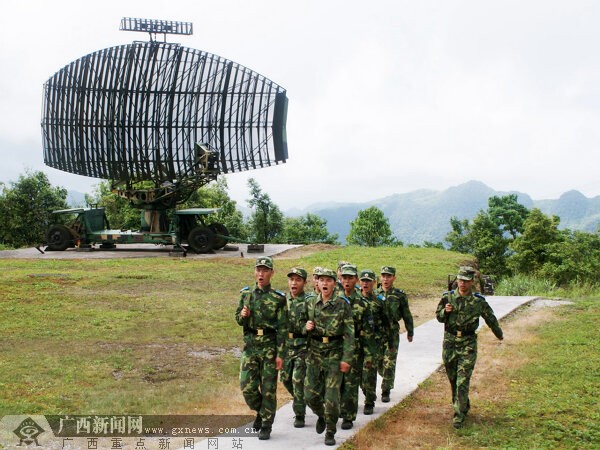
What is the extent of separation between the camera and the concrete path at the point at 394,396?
23.8 ft

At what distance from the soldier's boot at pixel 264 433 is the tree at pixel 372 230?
5309 centimetres

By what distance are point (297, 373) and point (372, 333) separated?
48.6 inches

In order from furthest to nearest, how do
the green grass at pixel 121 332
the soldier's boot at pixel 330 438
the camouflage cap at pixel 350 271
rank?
the green grass at pixel 121 332
the camouflage cap at pixel 350 271
the soldier's boot at pixel 330 438

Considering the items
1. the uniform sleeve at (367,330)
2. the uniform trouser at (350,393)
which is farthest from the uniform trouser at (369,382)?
the uniform trouser at (350,393)

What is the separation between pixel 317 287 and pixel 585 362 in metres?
5.87

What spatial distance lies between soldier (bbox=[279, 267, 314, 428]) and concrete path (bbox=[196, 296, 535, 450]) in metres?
0.31

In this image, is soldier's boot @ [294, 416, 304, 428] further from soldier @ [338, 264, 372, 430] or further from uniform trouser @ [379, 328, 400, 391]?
uniform trouser @ [379, 328, 400, 391]

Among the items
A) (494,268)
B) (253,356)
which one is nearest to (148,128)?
(253,356)

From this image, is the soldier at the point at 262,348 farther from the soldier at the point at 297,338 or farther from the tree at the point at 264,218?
the tree at the point at 264,218

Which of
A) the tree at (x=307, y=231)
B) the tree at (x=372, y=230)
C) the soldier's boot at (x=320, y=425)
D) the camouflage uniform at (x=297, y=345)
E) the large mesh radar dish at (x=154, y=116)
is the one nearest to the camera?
the soldier's boot at (x=320, y=425)

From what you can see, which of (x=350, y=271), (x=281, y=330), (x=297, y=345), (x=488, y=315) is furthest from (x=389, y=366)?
(x=281, y=330)

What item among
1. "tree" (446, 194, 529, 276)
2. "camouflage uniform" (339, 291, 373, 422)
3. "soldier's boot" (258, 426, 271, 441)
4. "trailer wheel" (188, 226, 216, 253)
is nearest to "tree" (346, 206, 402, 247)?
"tree" (446, 194, 529, 276)

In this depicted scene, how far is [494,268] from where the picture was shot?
50375mm

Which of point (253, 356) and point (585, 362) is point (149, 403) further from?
point (585, 362)
